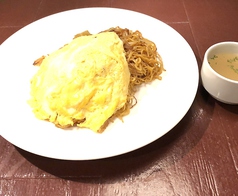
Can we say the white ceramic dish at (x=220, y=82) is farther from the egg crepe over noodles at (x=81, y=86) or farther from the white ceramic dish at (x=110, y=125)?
the egg crepe over noodles at (x=81, y=86)

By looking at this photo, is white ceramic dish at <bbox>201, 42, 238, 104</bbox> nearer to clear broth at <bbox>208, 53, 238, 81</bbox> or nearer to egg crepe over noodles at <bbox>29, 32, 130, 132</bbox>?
clear broth at <bbox>208, 53, 238, 81</bbox>

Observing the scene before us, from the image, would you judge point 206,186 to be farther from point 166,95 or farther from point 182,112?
point 166,95

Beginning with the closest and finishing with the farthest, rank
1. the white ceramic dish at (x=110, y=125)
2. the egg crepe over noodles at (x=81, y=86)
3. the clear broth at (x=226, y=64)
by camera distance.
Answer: the white ceramic dish at (x=110, y=125), the egg crepe over noodles at (x=81, y=86), the clear broth at (x=226, y=64)

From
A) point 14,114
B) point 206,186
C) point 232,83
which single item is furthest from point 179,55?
point 14,114

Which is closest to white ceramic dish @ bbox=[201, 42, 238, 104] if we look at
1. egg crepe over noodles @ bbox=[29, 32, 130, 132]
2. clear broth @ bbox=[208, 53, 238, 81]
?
clear broth @ bbox=[208, 53, 238, 81]

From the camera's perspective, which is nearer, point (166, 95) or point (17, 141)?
point (17, 141)

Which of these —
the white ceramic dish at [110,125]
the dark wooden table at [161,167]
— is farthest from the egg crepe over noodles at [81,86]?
the dark wooden table at [161,167]
